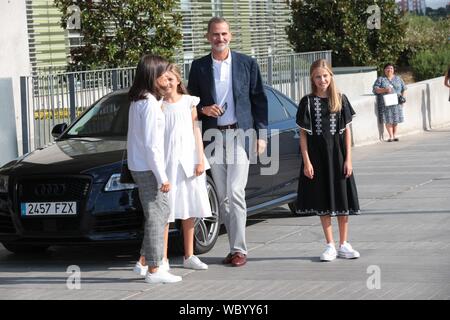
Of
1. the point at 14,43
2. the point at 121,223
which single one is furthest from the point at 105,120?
the point at 14,43

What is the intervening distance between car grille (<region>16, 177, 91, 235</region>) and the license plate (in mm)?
30

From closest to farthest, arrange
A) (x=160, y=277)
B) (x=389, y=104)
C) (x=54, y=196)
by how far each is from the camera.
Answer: (x=160, y=277) → (x=54, y=196) → (x=389, y=104)

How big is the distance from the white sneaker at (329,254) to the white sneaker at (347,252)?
6 centimetres

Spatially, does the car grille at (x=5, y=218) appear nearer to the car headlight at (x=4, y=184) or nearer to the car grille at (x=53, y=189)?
the car headlight at (x=4, y=184)

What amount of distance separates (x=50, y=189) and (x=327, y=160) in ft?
7.57

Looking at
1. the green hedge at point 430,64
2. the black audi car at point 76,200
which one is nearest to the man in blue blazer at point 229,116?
the black audi car at point 76,200

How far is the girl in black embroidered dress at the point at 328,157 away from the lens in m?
8.98

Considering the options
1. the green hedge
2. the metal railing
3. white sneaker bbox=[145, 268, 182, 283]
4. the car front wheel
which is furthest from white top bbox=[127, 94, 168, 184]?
the green hedge

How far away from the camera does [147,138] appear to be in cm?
815

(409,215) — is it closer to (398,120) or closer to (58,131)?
(58,131)

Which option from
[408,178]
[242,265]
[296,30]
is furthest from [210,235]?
[296,30]

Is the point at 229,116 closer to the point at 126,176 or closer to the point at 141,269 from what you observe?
the point at 126,176

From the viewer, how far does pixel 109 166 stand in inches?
360

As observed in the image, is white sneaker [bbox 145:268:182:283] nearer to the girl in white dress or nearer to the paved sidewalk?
the paved sidewalk
